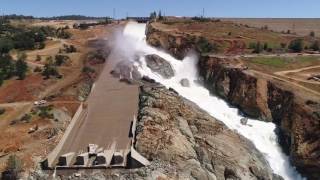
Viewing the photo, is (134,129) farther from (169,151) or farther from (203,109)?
(203,109)

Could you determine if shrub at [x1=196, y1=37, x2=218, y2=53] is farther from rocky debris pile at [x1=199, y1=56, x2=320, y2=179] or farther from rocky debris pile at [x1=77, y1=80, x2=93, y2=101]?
rocky debris pile at [x1=77, y1=80, x2=93, y2=101]

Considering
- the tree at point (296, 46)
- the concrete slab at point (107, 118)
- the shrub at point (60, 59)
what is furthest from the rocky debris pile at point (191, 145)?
the tree at point (296, 46)

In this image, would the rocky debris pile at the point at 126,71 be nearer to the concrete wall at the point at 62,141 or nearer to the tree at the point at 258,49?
the concrete wall at the point at 62,141

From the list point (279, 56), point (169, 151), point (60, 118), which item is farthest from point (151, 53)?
point (169, 151)

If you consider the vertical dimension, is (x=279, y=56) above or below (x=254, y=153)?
above

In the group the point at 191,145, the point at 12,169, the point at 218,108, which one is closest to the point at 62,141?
the point at 12,169
